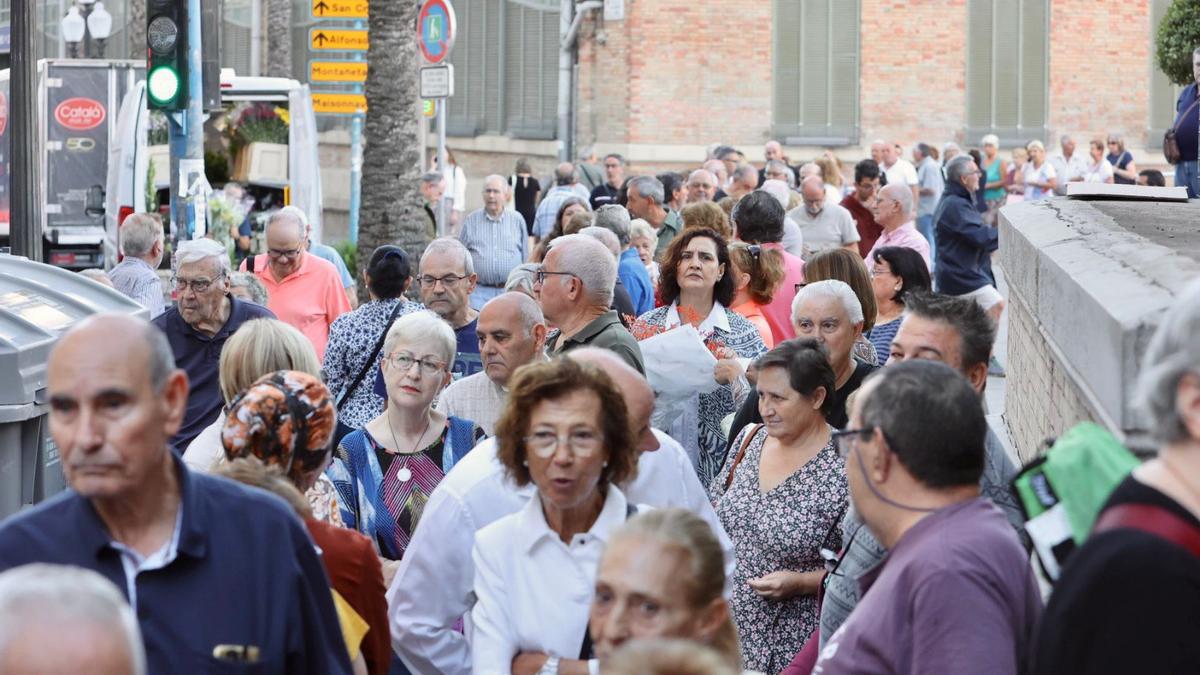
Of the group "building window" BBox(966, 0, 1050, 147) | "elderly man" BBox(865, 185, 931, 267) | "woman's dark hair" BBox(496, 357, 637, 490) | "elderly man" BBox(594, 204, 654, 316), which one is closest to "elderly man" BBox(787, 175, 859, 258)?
"elderly man" BBox(865, 185, 931, 267)

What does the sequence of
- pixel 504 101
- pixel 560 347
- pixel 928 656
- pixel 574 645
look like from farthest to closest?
pixel 504 101, pixel 560 347, pixel 574 645, pixel 928 656

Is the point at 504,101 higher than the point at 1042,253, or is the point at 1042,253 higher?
the point at 504,101

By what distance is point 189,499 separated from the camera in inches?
152

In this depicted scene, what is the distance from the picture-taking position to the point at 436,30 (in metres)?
21.2

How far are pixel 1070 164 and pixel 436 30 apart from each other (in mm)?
13832

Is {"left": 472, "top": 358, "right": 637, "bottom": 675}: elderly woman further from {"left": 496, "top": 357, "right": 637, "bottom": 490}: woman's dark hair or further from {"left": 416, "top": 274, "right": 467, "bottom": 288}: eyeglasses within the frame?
{"left": 416, "top": 274, "right": 467, "bottom": 288}: eyeglasses

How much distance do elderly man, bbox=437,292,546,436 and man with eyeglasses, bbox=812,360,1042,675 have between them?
3.41m

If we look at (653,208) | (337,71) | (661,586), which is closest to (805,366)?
(661,586)

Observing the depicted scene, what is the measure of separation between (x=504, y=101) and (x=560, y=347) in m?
31.4

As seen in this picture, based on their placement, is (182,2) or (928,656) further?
(182,2)

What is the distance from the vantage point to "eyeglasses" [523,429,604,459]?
4.90 meters

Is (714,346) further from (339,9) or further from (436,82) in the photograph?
(339,9)

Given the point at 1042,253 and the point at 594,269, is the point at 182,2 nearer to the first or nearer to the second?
the point at 594,269

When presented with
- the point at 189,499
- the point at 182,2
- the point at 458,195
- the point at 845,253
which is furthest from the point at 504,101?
the point at 189,499
